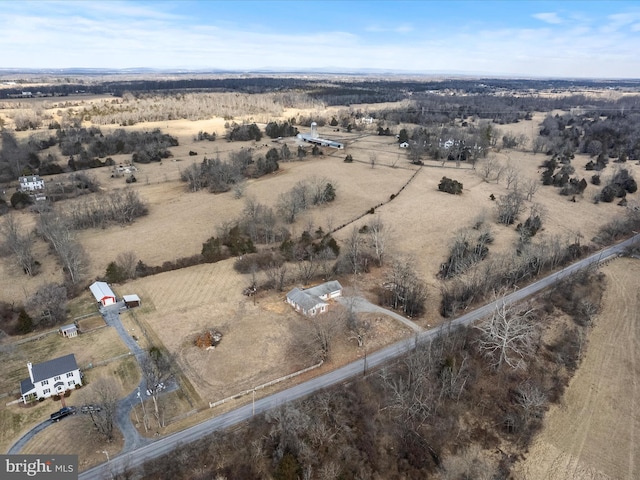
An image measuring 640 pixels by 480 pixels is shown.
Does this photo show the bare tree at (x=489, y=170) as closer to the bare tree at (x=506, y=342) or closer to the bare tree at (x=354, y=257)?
the bare tree at (x=354, y=257)

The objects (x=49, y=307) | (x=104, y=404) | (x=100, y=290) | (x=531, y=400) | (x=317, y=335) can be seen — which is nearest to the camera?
(x=104, y=404)

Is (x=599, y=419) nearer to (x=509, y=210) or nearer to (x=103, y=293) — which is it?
(x=509, y=210)

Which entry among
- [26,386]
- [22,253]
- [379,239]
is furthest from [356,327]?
[22,253]

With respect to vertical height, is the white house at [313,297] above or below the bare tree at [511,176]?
below

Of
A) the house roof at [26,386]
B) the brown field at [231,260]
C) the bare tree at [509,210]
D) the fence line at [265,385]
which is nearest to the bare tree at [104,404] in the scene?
the brown field at [231,260]

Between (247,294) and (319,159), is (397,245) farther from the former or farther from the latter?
(319,159)

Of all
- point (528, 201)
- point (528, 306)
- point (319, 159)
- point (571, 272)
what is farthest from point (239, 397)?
point (319, 159)

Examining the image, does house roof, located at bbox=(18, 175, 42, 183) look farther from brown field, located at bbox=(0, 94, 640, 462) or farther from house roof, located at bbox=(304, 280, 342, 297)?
house roof, located at bbox=(304, 280, 342, 297)
